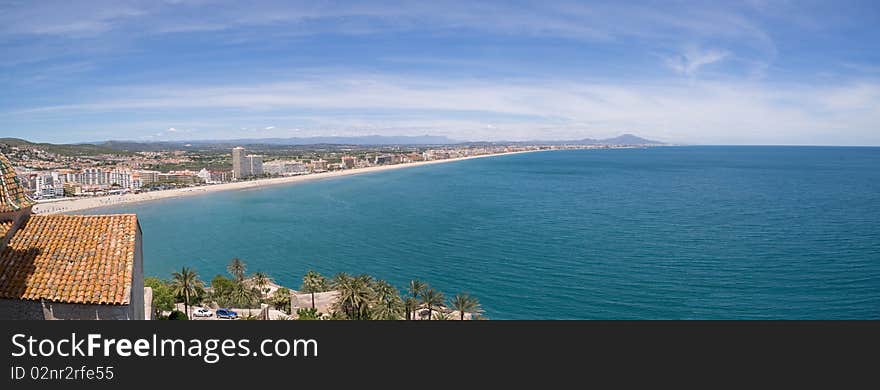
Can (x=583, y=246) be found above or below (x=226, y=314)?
above

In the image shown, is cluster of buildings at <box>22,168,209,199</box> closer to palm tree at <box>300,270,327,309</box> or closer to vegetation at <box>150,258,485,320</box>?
vegetation at <box>150,258,485,320</box>

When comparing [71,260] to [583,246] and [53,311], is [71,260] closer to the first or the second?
[53,311]

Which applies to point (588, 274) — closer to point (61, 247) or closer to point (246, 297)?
point (246, 297)

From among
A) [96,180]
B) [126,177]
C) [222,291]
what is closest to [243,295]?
[222,291]

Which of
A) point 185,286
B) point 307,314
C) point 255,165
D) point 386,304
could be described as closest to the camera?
point 307,314

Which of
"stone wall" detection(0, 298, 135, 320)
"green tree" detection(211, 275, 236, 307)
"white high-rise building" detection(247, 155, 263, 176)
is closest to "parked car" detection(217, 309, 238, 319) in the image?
"green tree" detection(211, 275, 236, 307)

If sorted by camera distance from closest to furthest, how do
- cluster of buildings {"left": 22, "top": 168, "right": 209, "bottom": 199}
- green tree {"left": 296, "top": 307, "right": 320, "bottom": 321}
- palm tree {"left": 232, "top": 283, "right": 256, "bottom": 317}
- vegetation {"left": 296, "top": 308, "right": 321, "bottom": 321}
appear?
green tree {"left": 296, "top": 307, "right": 320, "bottom": 321} < vegetation {"left": 296, "top": 308, "right": 321, "bottom": 321} < palm tree {"left": 232, "top": 283, "right": 256, "bottom": 317} < cluster of buildings {"left": 22, "top": 168, "right": 209, "bottom": 199}

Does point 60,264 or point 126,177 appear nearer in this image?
point 60,264
